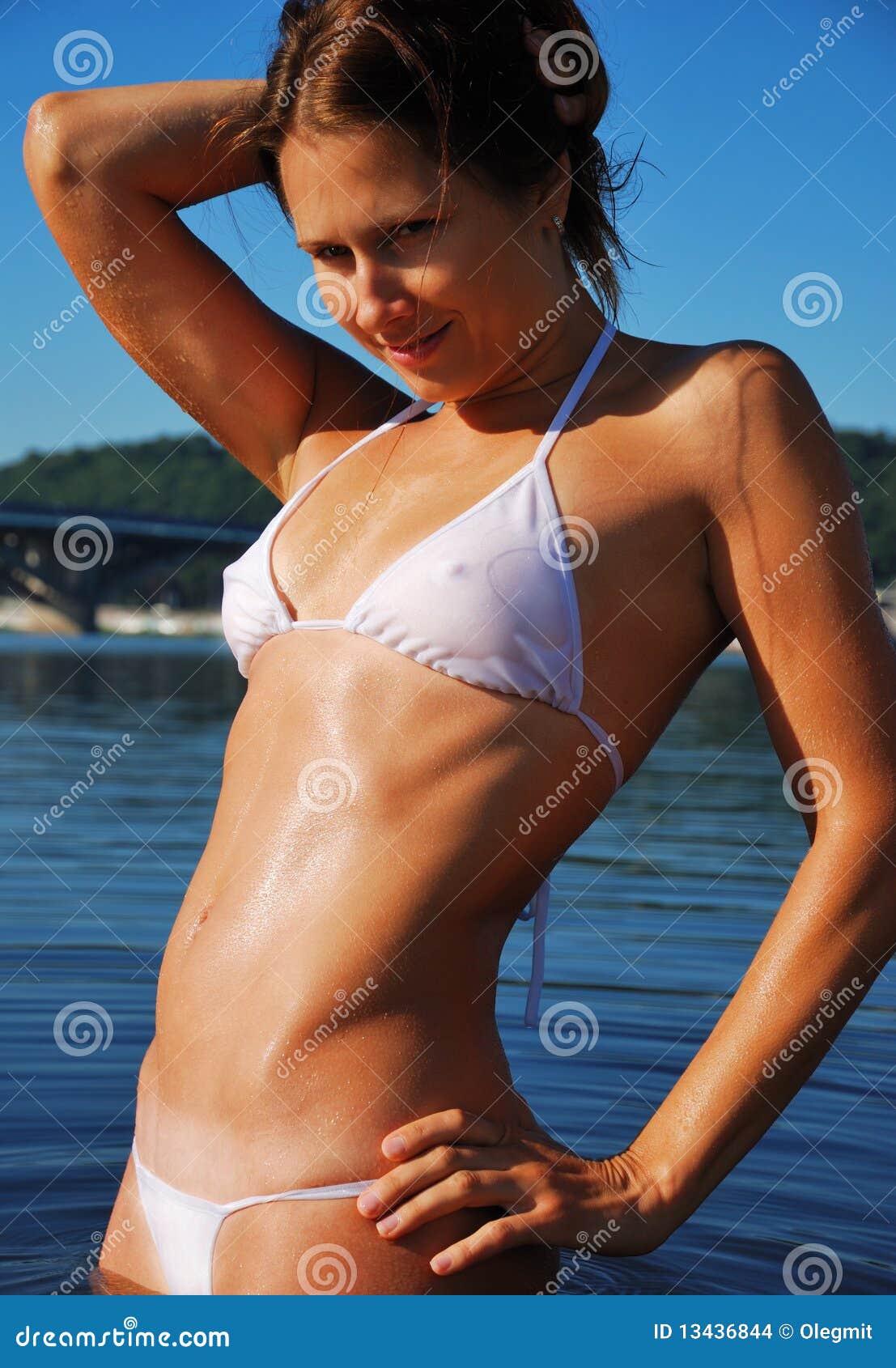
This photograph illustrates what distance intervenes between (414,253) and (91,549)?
1874 inches

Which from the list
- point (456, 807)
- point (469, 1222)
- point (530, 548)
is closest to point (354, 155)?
point (530, 548)

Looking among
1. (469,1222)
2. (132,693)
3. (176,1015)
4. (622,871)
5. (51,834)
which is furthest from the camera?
(132,693)

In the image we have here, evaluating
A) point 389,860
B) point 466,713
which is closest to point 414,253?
point 466,713

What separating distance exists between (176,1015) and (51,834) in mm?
7174

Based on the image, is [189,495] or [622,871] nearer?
[622,871]

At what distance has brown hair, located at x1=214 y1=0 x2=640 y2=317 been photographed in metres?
2.12

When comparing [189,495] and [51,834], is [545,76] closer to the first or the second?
[51,834]

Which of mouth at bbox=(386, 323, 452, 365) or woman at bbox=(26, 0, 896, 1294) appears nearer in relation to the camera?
woman at bbox=(26, 0, 896, 1294)

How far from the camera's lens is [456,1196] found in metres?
1.91

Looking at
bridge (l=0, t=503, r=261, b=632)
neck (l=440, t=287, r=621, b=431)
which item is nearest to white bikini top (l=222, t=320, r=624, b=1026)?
neck (l=440, t=287, r=621, b=431)

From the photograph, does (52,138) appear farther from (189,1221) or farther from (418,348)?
(189,1221)

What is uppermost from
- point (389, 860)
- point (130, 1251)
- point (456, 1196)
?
point (389, 860)

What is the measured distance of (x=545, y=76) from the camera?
224cm

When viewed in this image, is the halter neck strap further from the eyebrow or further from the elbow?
the elbow
